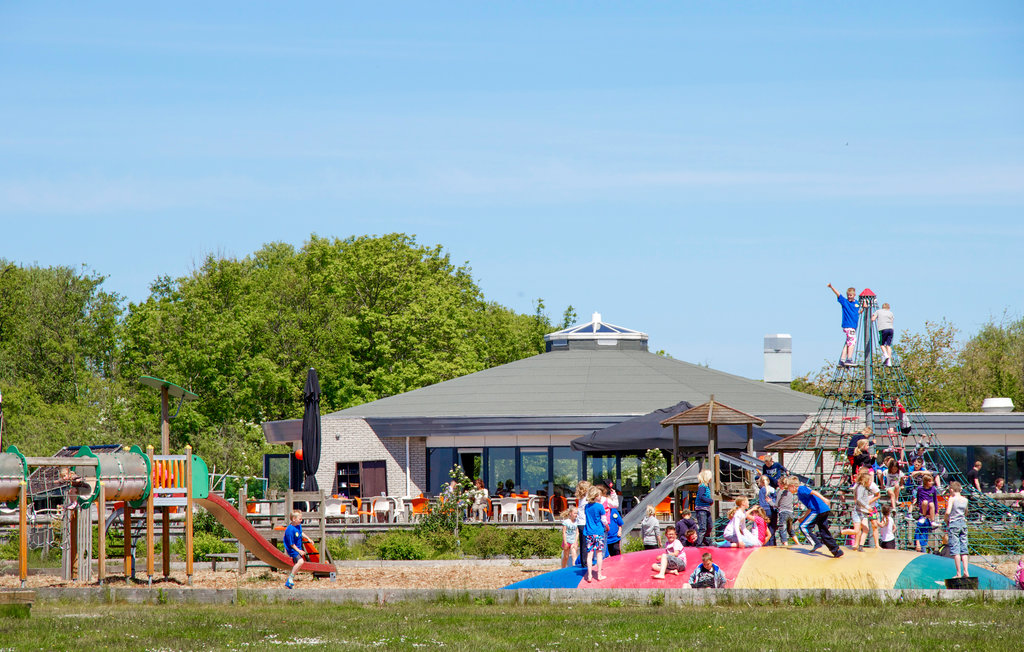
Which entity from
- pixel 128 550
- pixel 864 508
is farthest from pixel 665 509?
pixel 128 550

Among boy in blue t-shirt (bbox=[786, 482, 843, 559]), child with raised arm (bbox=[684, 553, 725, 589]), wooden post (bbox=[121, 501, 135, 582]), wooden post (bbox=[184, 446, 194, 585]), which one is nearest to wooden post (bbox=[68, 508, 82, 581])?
wooden post (bbox=[121, 501, 135, 582])

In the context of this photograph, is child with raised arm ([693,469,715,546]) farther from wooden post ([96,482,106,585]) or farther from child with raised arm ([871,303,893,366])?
wooden post ([96,482,106,585])

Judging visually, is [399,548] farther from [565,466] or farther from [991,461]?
[991,461]

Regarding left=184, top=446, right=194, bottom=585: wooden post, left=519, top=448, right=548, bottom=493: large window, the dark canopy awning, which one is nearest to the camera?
left=184, top=446, right=194, bottom=585: wooden post

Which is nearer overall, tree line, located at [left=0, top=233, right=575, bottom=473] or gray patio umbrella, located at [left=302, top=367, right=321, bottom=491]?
gray patio umbrella, located at [left=302, top=367, right=321, bottom=491]

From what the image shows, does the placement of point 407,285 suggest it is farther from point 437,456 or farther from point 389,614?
point 389,614

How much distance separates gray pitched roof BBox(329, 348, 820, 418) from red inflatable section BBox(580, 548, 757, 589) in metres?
14.8

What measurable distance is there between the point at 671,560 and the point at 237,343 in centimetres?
3415

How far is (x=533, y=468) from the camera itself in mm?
35938

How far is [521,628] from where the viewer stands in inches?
595

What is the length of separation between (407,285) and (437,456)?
66.9 feet

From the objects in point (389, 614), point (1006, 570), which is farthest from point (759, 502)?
point (389, 614)

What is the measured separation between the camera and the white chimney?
52.8 meters

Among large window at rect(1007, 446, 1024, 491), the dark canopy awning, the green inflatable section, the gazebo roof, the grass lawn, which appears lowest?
the grass lawn
